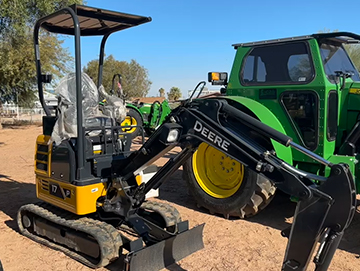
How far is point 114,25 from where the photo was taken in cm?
509

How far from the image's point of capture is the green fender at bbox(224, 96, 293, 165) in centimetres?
467

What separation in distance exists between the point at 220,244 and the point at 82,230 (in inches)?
65.6

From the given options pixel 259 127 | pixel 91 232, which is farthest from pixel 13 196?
pixel 259 127

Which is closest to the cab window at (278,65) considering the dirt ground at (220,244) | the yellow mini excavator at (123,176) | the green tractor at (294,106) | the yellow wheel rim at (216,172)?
the green tractor at (294,106)

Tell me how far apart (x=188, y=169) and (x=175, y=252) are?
1.88 meters

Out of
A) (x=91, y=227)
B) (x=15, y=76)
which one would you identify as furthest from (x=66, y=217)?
(x=15, y=76)

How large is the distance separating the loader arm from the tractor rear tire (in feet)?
4.99

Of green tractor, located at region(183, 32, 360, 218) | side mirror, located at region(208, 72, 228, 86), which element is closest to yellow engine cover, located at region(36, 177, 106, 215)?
green tractor, located at region(183, 32, 360, 218)

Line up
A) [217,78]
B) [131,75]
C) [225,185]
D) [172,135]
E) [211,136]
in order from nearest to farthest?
[211,136] → [172,135] → [225,185] → [217,78] → [131,75]

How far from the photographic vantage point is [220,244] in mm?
4566

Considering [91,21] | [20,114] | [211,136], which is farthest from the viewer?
[20,114]

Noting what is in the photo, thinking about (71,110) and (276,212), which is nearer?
(71,110)

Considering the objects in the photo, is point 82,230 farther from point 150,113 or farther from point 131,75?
point 131,75

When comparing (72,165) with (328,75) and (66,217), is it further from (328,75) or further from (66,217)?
(328,75)
